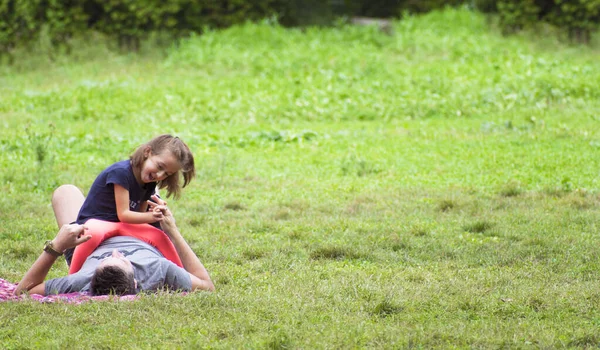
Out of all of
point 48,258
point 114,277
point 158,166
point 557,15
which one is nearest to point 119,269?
point 114,277

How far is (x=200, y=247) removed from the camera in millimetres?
6145

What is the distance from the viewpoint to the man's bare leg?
17.3 feet

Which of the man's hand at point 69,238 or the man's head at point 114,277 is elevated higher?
the man's hand at point 69,238

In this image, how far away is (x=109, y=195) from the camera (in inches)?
195

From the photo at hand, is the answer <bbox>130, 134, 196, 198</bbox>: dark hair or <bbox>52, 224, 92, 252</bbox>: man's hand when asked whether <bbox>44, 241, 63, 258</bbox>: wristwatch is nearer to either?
<bbox>52, 224, 92, 252</bbox>: man's hand

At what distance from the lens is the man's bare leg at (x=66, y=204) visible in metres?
5.26

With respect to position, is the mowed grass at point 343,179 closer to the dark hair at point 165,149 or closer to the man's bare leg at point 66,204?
the man's bare leg at point 66,204

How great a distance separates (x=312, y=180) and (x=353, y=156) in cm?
93

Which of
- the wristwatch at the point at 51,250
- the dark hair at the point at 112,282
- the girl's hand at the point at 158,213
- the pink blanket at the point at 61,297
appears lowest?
the pink blanket at the point at 61,297

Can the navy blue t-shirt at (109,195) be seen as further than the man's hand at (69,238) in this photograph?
Yes

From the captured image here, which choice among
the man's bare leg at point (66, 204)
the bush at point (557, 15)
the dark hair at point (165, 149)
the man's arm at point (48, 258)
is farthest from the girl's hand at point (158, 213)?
the bush at point (557, 15)

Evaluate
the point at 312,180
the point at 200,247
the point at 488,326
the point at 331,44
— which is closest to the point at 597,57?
the point at 331,44

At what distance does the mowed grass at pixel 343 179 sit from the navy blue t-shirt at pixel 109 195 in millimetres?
703

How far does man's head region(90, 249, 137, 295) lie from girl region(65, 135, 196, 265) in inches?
13.6
